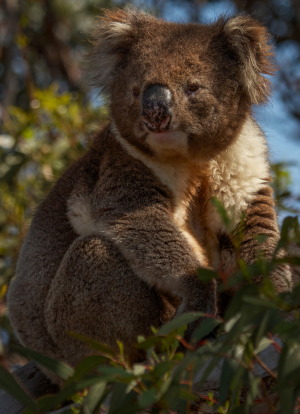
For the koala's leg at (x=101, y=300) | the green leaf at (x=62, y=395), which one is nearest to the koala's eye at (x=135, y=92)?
the koala's leg at (x=101, y=300)

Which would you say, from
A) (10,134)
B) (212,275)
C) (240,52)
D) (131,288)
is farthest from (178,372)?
(10,134)

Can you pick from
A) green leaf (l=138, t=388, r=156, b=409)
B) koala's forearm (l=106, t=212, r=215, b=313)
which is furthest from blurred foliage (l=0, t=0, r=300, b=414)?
koala's forearm (l=106, t=212, r=215, b=313)

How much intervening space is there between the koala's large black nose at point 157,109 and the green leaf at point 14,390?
A: 4.41 feet

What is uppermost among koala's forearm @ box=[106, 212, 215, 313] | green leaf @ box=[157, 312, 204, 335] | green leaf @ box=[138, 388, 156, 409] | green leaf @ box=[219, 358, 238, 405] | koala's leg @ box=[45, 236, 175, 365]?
green leaf @ box=[157, 312, 204, 335]

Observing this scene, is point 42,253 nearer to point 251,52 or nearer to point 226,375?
point 251,52

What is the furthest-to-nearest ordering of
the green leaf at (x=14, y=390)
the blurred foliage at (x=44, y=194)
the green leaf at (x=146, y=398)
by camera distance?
1. the green leaf at (x=14, y=390)
2. the blurred foliage at (x=44, y=194)
3. the green leaf at (x=146, y=398)

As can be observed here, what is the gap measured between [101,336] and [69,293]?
0.79ft

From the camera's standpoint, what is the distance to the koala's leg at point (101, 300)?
10.7 ft

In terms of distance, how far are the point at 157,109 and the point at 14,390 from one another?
1.43 m

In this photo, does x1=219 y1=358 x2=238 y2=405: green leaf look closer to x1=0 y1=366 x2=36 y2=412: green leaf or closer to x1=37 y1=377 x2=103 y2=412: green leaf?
x1=37 y1=377 x2=103 y2=412: green leaf

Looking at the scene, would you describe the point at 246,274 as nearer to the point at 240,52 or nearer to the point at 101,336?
the point at 101,336

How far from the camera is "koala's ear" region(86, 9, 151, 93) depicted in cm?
376

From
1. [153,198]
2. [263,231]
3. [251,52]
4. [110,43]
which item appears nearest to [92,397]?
[153,198]

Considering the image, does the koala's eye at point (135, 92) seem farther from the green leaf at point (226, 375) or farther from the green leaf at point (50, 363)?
the green leaf at point (226, 375)
